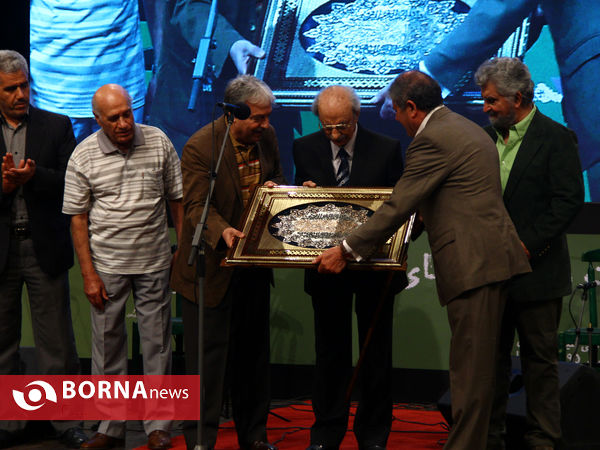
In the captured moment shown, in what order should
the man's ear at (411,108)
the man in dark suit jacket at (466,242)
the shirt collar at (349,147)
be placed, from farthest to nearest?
the shirt collar at (349,147)
the man's ear at (411,108)
the man in dark suit jacket at (466,242)

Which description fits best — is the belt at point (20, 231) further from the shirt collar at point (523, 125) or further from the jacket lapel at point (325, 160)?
the shirt collar at point (523, 125)

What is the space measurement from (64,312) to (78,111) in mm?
1943

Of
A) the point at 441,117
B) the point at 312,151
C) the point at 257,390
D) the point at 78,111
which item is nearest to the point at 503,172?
the point at 441,117

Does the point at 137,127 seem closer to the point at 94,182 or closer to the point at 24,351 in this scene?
the point at 94,182

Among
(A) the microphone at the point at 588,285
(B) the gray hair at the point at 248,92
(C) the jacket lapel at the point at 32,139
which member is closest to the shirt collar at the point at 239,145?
(B) the gray hair at the point at 248,92

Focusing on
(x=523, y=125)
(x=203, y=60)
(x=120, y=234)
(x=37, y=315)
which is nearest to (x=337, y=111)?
(x=523, y=125)

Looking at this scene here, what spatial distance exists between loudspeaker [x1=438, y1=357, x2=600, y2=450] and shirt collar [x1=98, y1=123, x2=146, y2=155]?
6.75 feet

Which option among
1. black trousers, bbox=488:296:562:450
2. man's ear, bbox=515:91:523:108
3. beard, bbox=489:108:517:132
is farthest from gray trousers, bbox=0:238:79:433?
man's ear, bbox=515:91:523:108

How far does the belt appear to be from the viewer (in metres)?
4.48

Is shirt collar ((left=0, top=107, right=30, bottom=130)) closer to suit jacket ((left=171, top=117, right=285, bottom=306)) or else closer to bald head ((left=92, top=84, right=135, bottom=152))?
bald head ((left=92, top=84, right=135, bottom=152))

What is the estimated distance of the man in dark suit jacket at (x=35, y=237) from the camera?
176 inches

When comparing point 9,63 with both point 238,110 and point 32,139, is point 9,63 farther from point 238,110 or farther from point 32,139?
point 238,110

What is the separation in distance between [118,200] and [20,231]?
60cm

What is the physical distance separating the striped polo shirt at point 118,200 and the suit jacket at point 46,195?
187mm
